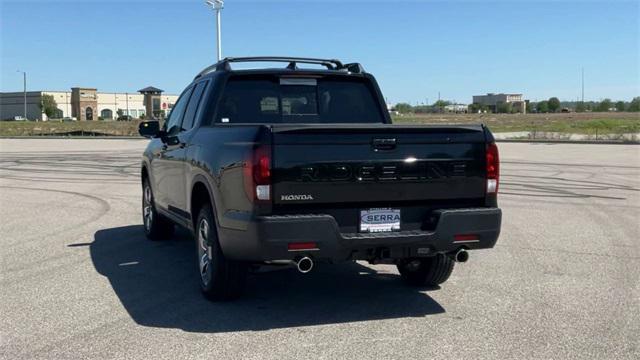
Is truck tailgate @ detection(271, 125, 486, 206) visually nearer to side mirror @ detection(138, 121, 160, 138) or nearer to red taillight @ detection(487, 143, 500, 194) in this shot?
red taillight @ detection(487, 143, 500, 194)

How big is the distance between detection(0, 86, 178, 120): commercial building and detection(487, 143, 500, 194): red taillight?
452ft

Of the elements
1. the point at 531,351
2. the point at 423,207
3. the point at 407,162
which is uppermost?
the point at 407,162

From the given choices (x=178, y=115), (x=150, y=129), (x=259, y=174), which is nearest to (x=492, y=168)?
(x=259, y=174)

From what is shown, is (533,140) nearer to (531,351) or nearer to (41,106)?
(531,351)

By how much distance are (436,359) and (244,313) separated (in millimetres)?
1705

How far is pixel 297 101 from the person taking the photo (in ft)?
23.0

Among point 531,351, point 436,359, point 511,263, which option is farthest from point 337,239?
point 511,263

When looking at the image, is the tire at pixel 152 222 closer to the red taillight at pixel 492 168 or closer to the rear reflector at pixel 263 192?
the rear reflector at pixel 263 192

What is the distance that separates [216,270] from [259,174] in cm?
115

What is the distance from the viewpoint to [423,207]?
536cm

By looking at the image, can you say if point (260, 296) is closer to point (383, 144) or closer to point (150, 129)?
point (383, 144)

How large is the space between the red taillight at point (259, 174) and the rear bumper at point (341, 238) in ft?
0.57

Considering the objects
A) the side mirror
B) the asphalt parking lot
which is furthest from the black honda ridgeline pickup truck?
the side mirror

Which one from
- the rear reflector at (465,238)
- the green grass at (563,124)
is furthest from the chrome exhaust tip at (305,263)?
the green grass at (563,124)
